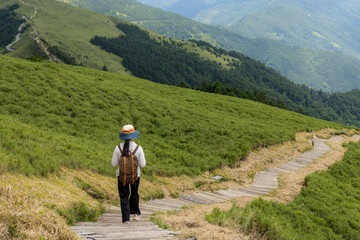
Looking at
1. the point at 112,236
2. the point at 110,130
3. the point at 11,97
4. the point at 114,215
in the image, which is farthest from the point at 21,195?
the point at 11,97

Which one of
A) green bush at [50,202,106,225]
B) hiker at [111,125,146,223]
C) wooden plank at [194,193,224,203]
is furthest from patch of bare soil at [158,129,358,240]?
green bush at [50,202,106,225]

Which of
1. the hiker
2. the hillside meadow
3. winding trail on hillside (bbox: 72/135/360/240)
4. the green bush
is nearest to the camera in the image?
winding trail on hillside (bbox: 72/135/360/240)

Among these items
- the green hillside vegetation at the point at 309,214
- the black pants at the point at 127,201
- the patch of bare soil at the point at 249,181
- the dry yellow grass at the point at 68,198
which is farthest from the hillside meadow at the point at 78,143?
the green hillside vegetation at the point at 309,214

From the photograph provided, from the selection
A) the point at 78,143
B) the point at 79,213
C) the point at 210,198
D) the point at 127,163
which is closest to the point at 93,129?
the point at 78,143

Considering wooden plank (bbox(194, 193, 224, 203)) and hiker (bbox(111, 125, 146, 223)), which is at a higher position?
hiker (bbox(111, 125, 146, 223))

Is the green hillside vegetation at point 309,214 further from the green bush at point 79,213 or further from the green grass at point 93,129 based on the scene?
the green grass at point 93,129

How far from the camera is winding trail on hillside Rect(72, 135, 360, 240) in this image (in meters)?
6.40

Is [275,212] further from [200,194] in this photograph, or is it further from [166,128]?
[166,128]

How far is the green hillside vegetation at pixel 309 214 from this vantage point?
852 centimetres

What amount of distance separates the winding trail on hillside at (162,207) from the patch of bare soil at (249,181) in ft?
1.80

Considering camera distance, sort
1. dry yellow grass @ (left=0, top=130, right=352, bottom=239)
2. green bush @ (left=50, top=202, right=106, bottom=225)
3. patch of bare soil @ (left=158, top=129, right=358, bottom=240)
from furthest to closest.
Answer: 1. green bush @ (left=50, top=202, right=106, bottom=225)
2. patch of bare soil @ (left=158, top=129, right=358, bottom=240)
3. dry yellow grass @ (left=0, top=130, right=352, bottom=239)

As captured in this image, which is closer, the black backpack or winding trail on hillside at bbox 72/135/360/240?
winding trail on hillside at bbox 72/135/360/240

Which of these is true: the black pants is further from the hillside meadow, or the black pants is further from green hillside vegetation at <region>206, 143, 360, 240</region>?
green hillside vegetation at <region>206, 143, 360, 240</region>

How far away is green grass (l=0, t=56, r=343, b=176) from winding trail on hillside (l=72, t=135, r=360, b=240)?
2837mm
